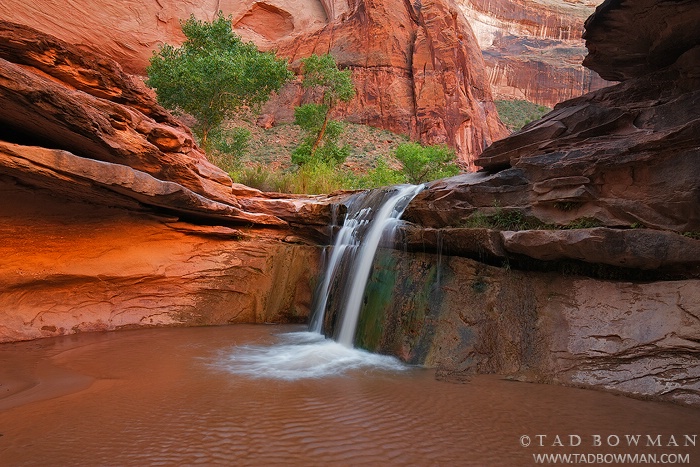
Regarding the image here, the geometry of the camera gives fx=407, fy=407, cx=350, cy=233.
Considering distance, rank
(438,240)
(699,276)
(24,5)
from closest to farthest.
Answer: (699,276) → (438,240) → (24,5)

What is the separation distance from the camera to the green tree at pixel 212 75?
589 inches

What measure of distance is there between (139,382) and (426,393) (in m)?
3.03

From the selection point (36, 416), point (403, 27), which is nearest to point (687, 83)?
point (36, 416)

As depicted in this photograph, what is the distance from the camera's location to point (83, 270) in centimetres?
688

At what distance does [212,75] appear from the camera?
1500cm

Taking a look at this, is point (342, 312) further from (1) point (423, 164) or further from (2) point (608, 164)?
(1) point (423, 164)

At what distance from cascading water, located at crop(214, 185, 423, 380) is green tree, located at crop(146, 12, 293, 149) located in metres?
8.79

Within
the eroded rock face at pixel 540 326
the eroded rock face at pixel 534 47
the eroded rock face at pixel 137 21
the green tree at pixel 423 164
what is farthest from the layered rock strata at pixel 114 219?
the eroded rock face at pixel 534 47

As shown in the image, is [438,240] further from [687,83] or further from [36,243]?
[36,243]

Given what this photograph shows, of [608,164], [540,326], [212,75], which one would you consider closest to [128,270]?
[540,326]

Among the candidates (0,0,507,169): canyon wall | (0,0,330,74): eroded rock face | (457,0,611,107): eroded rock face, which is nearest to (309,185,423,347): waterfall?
(0,0,330,74): eroded rock face

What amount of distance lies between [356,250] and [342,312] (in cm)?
126

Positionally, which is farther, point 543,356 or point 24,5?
point 24,5

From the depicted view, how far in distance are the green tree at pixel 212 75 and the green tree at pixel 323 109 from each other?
3689 millimetres
